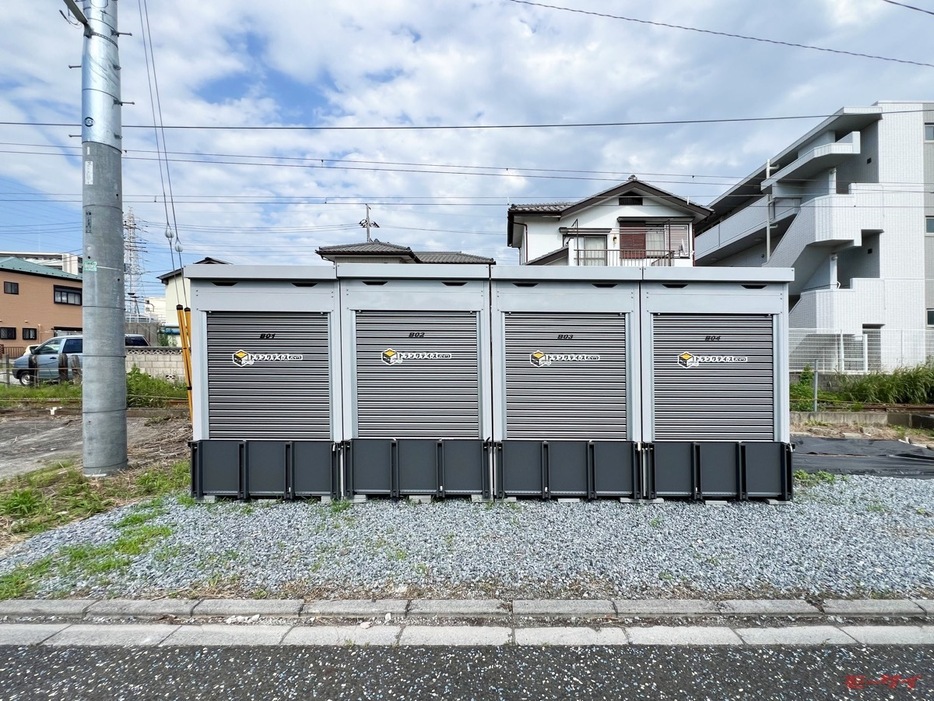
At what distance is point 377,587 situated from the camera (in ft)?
10.0

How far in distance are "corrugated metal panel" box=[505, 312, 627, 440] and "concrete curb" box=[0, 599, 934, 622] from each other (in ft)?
6.14

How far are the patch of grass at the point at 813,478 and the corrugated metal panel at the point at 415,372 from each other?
4005 millimetres

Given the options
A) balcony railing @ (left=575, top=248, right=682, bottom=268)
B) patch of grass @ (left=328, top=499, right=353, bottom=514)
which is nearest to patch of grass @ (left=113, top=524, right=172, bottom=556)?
patch of grass @ (left=328, top=499, right=353, bottom=514)

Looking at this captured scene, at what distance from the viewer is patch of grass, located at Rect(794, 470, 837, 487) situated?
5109 mm

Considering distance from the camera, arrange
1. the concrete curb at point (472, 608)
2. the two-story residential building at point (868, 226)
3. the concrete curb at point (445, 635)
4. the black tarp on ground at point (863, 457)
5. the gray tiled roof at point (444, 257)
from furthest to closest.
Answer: the gray tiled roof at point (444, 257)
the two-story residential building at point (868, 226)
the black tarp on ground at point (863, 457)
the concrete curb at point (472, 608)
the concrete curb at point (445, 635)

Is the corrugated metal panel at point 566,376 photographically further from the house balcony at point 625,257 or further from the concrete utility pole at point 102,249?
the house balcony at point 625,257

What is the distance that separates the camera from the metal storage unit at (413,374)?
4.53m

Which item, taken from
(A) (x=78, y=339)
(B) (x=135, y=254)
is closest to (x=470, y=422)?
(A) (x=78, y=339)

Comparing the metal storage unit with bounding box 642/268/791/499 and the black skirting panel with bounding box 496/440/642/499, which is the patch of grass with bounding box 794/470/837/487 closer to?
the metal storage unit with bounding box 642/268/791/499

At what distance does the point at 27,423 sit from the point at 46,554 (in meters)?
8.67

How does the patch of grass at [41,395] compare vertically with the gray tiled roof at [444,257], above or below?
below

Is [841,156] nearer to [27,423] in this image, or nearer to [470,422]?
[470,422]

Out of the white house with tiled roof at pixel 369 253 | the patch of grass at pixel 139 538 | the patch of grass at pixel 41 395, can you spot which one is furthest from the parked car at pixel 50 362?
the patch of grass at pixel 139 538

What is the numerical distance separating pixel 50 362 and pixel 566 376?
1684 centimetres
